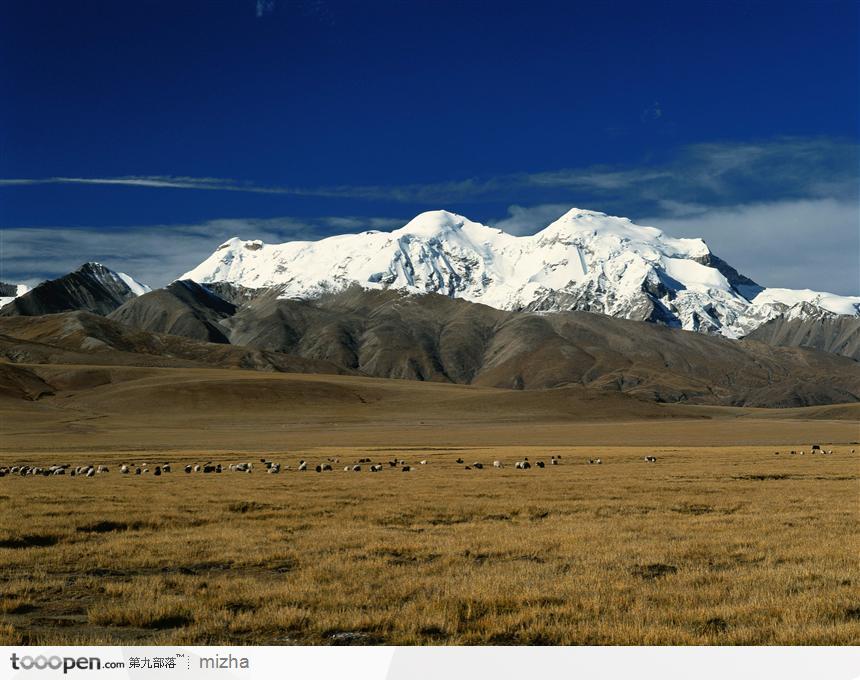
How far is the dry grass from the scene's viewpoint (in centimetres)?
1185

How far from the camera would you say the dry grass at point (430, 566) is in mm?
11852

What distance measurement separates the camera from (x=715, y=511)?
2734 centimetres
